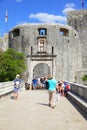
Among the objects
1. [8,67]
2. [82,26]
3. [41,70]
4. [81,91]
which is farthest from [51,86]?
[82,26]

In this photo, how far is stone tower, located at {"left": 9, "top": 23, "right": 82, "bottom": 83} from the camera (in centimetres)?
3981

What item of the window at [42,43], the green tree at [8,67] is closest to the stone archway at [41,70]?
the window at [42,43]

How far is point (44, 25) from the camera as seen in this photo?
40.0 metres

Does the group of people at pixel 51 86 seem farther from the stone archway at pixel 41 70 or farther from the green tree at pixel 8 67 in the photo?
the stone archway at pixel 41 70

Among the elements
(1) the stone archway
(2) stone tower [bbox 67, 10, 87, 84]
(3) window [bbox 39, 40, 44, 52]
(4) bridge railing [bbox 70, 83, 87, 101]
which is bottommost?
(4) bridge railing [bbox 70, 83, 87, 101]

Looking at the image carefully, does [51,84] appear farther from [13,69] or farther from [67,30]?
[67,30]

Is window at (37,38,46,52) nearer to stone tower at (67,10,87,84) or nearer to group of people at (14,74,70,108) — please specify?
group of people at (14,74,70,108)

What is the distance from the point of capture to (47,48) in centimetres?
3984

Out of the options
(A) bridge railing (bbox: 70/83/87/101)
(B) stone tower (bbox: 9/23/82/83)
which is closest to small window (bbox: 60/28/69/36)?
(B) stone tower (bbox: 9/23/82/83)

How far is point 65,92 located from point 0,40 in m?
26.2

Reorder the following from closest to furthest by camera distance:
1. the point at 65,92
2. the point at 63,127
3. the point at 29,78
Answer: the point at 63,127
the point at 65,92
the point at 29,78

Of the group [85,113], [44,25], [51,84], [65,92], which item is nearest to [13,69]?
[44,25]

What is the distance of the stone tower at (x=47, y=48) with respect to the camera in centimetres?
3981

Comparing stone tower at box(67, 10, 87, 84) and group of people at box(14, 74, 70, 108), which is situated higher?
stone tower at box(67, 10, 87, 84)
